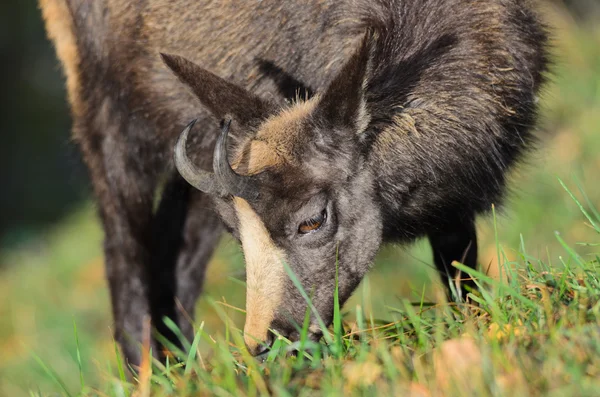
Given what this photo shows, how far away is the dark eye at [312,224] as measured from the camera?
3.77 metres

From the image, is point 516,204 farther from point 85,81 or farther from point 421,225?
A: point 85,81

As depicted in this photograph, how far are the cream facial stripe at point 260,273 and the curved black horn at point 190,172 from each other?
0.15 metres

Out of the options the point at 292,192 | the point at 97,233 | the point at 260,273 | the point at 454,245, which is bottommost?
the point at 97,233

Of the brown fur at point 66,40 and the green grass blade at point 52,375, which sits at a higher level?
the brown fur at point 66,40

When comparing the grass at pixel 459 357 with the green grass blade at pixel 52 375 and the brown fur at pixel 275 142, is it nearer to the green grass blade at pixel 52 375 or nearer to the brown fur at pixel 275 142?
the green grass blade at pixel 52 375

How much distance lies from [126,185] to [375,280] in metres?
2.67

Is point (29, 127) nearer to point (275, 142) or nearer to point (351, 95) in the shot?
point (275, 142)

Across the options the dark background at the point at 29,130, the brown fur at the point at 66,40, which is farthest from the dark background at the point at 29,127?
the brown fur at the point at 66,40

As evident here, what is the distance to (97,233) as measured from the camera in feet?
35.5

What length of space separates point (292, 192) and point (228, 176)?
0.33 m

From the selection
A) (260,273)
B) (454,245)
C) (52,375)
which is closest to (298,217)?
(260,273)

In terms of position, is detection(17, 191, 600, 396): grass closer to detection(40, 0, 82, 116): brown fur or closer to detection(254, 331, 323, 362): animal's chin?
detection(254, 331, 323, 362): animal's chin

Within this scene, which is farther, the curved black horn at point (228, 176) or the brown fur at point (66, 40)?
the brown fur at point (66, 40)

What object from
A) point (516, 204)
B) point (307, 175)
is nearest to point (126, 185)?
point (307, 175)
